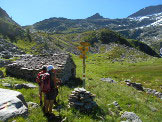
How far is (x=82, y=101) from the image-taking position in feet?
39.7

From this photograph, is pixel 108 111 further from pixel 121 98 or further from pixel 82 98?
pixel 121 98

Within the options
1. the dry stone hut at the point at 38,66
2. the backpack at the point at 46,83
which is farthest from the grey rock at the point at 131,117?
the dry stone hut at the point at 38,66

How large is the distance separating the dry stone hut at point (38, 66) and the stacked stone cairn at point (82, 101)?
7051 millimetres

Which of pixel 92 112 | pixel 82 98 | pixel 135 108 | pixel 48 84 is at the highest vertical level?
pixel 48 84

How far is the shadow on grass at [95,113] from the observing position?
11.2 m

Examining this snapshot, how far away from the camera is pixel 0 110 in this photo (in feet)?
28.3

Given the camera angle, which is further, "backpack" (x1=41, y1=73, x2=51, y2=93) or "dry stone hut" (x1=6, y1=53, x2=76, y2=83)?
"dry stone hut" (x1=6, y1=53, x2=76, y2=83)

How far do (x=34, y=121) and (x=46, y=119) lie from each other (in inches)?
27.1

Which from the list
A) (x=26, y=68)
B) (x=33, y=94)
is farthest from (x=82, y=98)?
(x=26, y=68)

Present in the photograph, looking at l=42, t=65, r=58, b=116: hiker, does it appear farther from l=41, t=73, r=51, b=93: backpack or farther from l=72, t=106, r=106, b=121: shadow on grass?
l=72, t=106, r=106, b=121: shadow on grass

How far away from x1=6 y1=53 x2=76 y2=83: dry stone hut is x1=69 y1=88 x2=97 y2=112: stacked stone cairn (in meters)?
7.05

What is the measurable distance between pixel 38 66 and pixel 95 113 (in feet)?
34.8

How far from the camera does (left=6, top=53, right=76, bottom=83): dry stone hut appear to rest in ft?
65.4

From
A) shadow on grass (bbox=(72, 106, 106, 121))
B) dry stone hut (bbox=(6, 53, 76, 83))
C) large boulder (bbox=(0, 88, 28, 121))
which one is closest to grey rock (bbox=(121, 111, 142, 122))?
shadow on grass (bbox=(72, 106, 106, 121))
